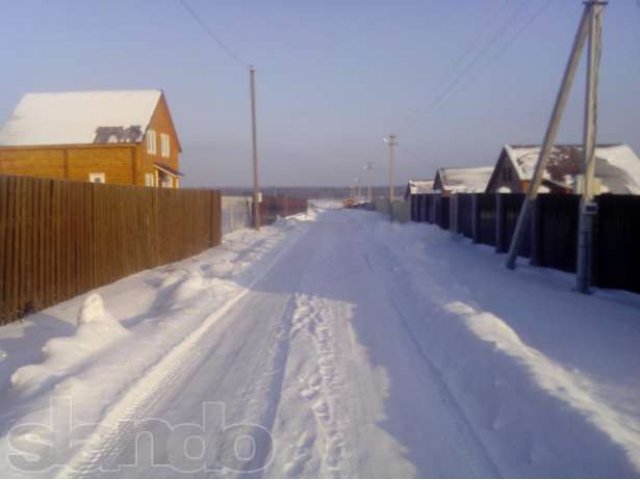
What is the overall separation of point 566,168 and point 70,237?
3318 centimetres

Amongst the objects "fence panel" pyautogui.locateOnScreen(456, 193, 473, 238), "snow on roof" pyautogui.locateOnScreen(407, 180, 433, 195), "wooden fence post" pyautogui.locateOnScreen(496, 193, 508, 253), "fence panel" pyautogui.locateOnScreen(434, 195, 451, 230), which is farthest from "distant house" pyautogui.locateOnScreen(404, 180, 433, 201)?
"wooden fence post" pyautogui.locateOnScreen(496, 193, 508, 253)

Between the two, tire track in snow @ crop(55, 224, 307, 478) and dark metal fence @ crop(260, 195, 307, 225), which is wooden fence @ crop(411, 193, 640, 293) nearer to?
tire track in snow @ crop(55, 224, 307, 478)

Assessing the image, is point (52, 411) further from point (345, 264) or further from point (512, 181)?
point (512, 181)

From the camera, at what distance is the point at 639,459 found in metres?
4.10

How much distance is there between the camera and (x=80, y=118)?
37531 millimetres

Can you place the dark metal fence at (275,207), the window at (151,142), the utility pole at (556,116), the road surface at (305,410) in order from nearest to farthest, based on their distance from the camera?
the road surface at (305,410) < the utility pole at (556,116) < the window at (151,142) < the dark metal fence at (275,207)

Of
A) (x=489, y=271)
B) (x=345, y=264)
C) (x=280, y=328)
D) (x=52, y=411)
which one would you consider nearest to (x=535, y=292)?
(x=489, y=271)

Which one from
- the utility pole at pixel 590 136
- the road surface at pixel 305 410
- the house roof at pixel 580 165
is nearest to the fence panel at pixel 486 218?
the utility pole at pixel 590 136

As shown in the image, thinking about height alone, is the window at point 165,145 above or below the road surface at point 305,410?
above

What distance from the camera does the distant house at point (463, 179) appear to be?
190 ft

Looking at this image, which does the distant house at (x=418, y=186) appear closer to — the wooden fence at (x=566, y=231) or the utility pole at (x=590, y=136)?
the wooden fence at (x=566, y=231)

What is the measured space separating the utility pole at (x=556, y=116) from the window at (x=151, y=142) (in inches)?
1037

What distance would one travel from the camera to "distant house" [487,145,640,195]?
3581cm

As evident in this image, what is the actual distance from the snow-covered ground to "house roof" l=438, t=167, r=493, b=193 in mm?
46838
